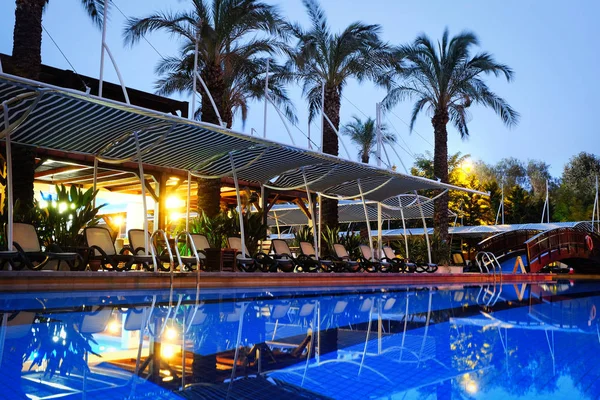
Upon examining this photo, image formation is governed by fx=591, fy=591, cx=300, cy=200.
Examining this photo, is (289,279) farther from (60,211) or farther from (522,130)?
(522,130)

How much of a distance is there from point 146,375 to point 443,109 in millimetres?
21627

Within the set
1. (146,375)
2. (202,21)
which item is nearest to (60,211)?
(202,21)

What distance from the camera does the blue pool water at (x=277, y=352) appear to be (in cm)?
402

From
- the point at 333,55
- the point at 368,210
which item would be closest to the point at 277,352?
the point at 333,55

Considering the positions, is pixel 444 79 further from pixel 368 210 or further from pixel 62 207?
pixel 62 207

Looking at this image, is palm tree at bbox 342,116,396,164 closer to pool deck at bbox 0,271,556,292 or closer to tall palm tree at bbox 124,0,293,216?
tall palm tree at bbox 124,0,293,216

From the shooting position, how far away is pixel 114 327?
20.6 feet

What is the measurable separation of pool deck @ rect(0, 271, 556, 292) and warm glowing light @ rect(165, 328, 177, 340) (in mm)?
4210

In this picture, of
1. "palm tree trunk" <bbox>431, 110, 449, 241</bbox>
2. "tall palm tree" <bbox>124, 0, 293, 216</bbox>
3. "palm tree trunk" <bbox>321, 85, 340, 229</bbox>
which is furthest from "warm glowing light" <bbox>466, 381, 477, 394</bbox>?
"palm tree trunk" <bbox>431, 110, 449, 241</bbox>

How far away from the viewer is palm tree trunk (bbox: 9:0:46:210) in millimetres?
12633

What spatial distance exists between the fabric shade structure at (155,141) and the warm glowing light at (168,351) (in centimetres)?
509

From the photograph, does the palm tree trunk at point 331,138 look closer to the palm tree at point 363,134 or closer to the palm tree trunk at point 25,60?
the palm tree trunk at point 25,60

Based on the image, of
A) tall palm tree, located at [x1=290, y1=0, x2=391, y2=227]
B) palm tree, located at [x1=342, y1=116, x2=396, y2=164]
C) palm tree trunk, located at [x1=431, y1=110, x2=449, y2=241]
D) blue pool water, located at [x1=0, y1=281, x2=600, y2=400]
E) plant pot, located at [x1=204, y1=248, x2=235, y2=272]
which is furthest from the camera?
palm tree, located at [x1=342, y1=116, x2=396, y2=164]

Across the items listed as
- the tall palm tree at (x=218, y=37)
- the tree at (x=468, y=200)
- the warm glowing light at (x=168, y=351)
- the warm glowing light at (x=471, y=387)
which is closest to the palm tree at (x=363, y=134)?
the tree at (x=468, y=200)
